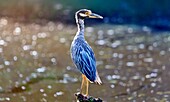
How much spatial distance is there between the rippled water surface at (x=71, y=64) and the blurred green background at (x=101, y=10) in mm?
844

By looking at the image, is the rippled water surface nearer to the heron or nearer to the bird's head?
the heron

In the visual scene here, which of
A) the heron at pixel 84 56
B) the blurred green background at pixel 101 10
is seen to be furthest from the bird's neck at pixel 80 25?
the blurred green background at pixel 101 10

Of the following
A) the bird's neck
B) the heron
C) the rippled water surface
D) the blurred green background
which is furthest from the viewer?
A: the blurred green background

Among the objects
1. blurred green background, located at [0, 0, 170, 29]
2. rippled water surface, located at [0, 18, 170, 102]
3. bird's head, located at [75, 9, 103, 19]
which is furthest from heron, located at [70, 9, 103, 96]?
blurred green background, located at [0, 0, 170, 29]

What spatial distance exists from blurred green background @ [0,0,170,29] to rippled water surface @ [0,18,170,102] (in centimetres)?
84

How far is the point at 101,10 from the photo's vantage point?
19062mm

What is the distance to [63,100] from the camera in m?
10.5

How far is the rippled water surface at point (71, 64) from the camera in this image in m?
11.0

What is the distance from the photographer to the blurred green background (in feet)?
59.8

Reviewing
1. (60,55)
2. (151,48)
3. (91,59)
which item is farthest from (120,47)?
(91,59)

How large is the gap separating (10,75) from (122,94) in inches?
110

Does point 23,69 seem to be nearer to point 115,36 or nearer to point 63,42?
point 63,42

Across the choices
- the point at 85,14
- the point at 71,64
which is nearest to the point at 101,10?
the point at 71,64

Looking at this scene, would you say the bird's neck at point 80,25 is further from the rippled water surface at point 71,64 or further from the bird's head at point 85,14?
the rippled water surface at point 71,64
